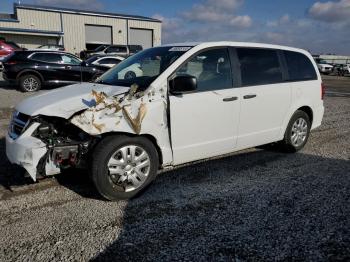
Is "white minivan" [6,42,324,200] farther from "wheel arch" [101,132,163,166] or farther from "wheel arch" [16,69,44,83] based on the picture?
"wheel arch" [16,69,44,83]

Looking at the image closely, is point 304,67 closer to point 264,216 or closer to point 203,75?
point 203,75

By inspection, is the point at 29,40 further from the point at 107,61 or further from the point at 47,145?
the point at 47,145

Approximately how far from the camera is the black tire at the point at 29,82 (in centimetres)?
1402

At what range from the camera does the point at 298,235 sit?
3.41 meters

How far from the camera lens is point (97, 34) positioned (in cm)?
4147

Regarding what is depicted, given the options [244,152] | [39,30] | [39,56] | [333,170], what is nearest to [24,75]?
[39,56]

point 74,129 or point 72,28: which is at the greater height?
point 72,28

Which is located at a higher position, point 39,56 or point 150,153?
point 39,56

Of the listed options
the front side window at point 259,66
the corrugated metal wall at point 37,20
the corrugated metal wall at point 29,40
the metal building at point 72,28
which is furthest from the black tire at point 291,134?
the corrugated metal wall at point 37,20

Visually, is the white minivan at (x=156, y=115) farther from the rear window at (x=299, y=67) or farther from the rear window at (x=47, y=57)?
the rear window at (x=47, y=57)

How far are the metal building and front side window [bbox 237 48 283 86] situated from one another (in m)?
36.5

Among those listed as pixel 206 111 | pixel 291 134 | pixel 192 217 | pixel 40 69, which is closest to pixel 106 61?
pixel 40 69

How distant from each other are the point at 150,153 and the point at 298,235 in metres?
1.82

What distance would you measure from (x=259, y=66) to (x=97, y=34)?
128ft
